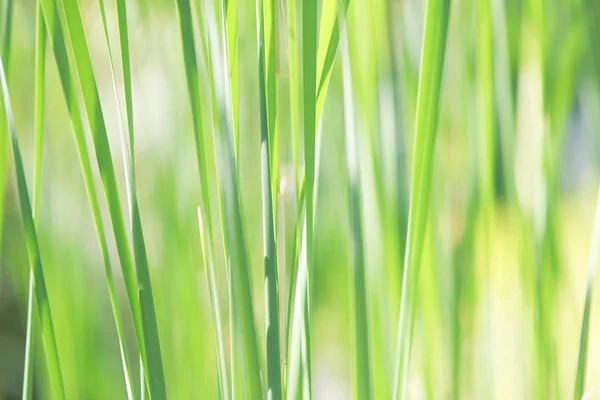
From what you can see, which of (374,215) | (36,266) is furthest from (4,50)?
(374,215)

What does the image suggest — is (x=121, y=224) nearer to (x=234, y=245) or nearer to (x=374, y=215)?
(x=234, y=245)

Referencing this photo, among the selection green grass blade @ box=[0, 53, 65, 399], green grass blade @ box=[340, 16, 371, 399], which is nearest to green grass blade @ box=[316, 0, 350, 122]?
green grass blade @ box=[340, 16, 371, 399]

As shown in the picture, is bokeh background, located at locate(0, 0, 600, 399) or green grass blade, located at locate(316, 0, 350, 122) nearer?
green grass blade, located at locate(316, 0, 350, 122)

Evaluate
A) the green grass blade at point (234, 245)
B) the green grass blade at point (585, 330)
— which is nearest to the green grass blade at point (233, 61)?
the green grass blade at point (234, 245)

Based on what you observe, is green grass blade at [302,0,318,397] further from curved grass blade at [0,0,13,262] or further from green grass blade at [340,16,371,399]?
curved grass blade at [0,0,13,262]

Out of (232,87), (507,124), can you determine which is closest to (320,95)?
(232,87)

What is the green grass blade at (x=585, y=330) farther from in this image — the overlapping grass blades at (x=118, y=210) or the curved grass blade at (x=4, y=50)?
the curved grass blade at (x=4, y=50)
